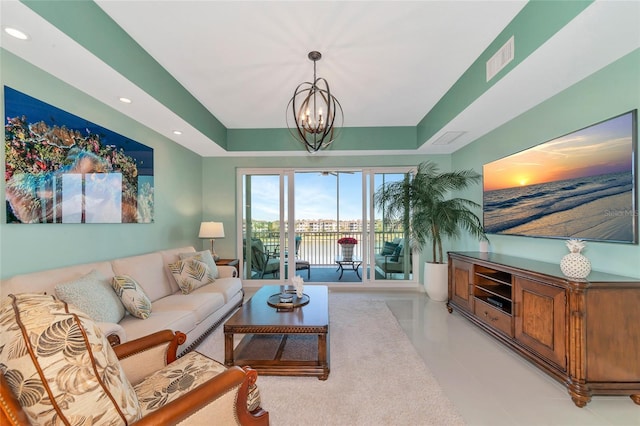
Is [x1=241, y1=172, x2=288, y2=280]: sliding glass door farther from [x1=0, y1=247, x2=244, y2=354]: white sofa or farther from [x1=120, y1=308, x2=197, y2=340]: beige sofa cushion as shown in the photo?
[x1=120, y1=308, x2=197, y2=340]: beige sofa cushion

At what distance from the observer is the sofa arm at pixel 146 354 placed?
1.48 metres

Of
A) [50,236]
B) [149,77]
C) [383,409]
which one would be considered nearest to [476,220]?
[383,409]

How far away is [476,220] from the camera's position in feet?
12.6

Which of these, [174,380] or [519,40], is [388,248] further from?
[174,380]

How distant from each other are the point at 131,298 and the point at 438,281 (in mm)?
3882

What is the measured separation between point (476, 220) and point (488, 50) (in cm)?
229

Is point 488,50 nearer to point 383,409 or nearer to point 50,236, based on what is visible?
point 383,409

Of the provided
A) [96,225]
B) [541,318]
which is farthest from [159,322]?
[541,318]

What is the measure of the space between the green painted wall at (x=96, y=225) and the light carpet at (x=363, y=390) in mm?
1460

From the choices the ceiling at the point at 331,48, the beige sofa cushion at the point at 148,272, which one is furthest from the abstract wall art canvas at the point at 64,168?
the beige sofa cushion at the point at 148,272

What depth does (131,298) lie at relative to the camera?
2230 mm

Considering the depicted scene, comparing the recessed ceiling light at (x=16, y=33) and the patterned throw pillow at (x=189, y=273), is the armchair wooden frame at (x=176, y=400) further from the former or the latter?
the recessed ceiling light at (x=16, y=33)

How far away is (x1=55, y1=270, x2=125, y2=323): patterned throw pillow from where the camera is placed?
1.86 m

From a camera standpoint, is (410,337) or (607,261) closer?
(607,261)
